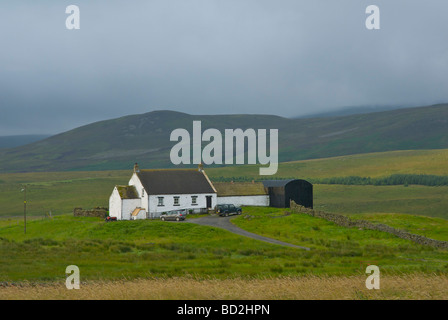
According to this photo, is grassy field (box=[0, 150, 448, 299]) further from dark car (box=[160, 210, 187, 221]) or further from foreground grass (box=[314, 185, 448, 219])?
foreground grass (box=[314, 185, 448, 219])

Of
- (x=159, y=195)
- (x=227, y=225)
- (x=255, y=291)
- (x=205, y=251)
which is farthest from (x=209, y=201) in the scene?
(x=255, y=291)

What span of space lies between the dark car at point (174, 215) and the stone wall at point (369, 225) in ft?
44.3

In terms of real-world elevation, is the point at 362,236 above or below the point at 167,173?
below

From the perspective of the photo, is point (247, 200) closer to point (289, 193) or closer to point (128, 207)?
point (289, 193)

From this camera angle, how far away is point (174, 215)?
6481 cm

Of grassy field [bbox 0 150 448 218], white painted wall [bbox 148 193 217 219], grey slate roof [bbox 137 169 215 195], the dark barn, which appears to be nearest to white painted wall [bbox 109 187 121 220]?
grey slate roof [bbox 137 169 215 195]

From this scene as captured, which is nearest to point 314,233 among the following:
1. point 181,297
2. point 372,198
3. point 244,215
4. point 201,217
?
point 244,215

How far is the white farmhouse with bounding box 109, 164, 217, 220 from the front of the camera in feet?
226

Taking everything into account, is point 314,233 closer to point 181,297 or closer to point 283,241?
point 283,241

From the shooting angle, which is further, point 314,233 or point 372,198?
point 372,198

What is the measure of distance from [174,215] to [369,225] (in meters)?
22.0
